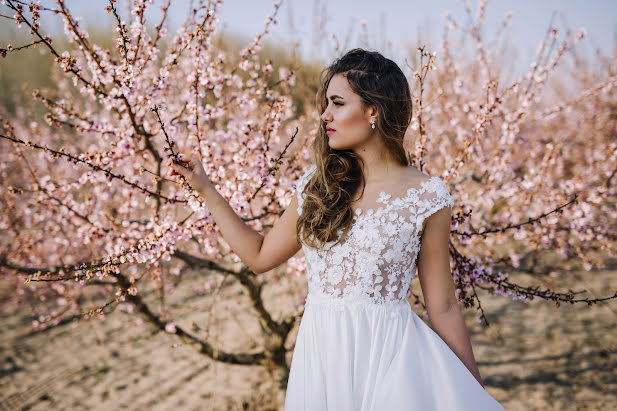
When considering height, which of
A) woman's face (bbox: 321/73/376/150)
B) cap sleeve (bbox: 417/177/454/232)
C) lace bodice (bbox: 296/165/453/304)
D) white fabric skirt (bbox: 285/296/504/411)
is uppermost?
woman's face (bbox: 321/73/376/150)

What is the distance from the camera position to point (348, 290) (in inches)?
53.6

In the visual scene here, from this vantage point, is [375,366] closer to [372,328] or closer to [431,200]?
[372,328]

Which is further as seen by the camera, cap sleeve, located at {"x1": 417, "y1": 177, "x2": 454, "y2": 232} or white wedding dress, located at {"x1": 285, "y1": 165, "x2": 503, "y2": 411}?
cap sleeve, located at {"x1": 417, "y1": 177, "x2": 454, "y2": 232}

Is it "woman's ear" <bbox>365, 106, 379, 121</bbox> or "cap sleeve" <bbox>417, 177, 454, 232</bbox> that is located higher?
"woman's ear" <bbox>365, 106, 379, 121</bbox>

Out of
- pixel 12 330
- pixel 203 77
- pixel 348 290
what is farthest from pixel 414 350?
pixel 12 330

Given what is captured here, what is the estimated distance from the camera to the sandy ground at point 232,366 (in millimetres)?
3275

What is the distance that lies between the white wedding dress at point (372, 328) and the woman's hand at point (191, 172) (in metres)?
0.46

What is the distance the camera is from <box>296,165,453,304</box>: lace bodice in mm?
1344

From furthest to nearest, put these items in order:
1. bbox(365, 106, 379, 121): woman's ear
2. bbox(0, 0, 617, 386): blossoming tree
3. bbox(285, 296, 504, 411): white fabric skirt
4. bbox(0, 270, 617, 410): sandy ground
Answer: bbox(0, 270, 617, 410): sandy ground, bbox(0, 0, 617, 386): blossoming tree, bbox(365, 106, 379, 121): woman's ear, bbox(285, 296, 504, 411): white fabric skirt

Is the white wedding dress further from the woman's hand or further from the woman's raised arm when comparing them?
the woman's hand

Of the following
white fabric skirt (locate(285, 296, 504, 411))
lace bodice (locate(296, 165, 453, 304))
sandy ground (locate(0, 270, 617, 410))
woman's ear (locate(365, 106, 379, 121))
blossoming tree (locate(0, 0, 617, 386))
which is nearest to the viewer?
white fabric skirt (locate(285, 296, 504, 411))

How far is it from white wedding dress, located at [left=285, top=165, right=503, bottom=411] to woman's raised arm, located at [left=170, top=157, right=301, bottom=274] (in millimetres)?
121

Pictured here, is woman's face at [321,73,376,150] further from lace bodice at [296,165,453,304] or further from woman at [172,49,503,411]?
lace bodice at [296,165,453,304]

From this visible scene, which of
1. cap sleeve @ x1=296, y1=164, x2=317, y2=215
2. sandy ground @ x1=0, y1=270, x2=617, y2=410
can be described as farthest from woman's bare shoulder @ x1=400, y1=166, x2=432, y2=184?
sandy ground @ x1=0, y1=270, x2=617, y2=410
